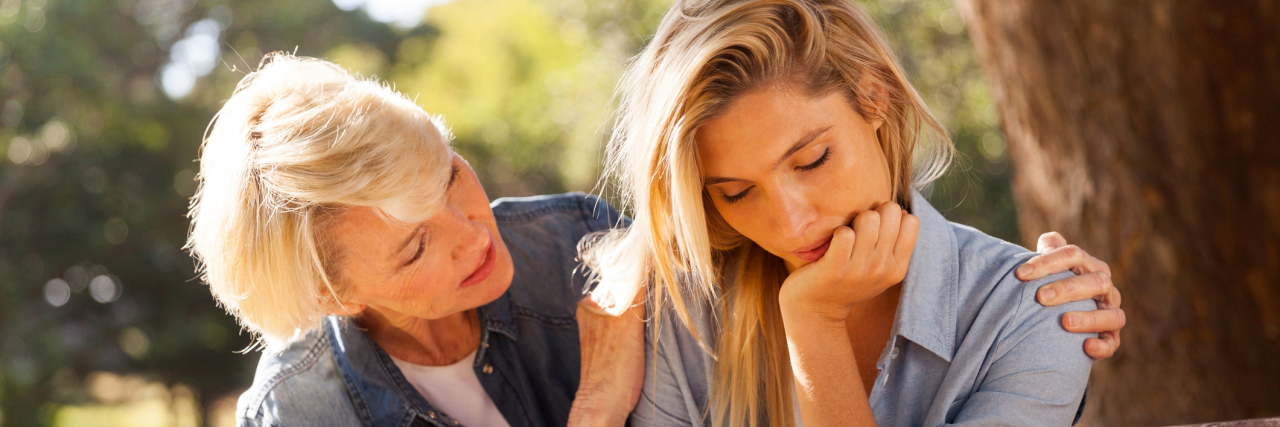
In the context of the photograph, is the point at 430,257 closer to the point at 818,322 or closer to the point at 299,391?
the point at 299,391

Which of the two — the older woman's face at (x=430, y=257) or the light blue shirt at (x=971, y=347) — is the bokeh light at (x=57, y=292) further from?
the light blue shirt at (x=971, y=347)

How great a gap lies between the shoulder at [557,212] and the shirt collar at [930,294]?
3.52ft

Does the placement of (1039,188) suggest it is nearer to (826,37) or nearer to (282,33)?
(826,37)

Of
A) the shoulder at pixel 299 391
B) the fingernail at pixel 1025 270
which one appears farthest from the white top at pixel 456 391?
the fingernail at pixel 1025 270

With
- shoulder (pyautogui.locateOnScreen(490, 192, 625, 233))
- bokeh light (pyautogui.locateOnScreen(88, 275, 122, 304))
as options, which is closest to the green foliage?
bokeh light (pyautogui.locateOnScreen(88, 275, 122, 304))

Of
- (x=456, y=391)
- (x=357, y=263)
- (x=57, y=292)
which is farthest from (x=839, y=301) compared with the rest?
(x=57, y=292)

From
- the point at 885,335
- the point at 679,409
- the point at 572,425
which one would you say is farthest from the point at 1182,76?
→ the point at 572,425

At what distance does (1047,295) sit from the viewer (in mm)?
1479

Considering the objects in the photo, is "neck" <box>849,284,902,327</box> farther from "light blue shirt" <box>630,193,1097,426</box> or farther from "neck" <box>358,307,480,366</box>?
"neck" <box>358,307,480,366</box>

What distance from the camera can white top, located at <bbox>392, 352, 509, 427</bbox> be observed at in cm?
226

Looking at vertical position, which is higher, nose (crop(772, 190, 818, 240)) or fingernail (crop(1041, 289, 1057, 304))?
nose (crop(772, 190, 818, 240))

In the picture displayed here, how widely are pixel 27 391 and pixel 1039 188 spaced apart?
20.8 ft

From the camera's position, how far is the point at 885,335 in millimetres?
1787

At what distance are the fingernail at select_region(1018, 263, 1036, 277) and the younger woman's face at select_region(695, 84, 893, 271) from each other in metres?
0.28
